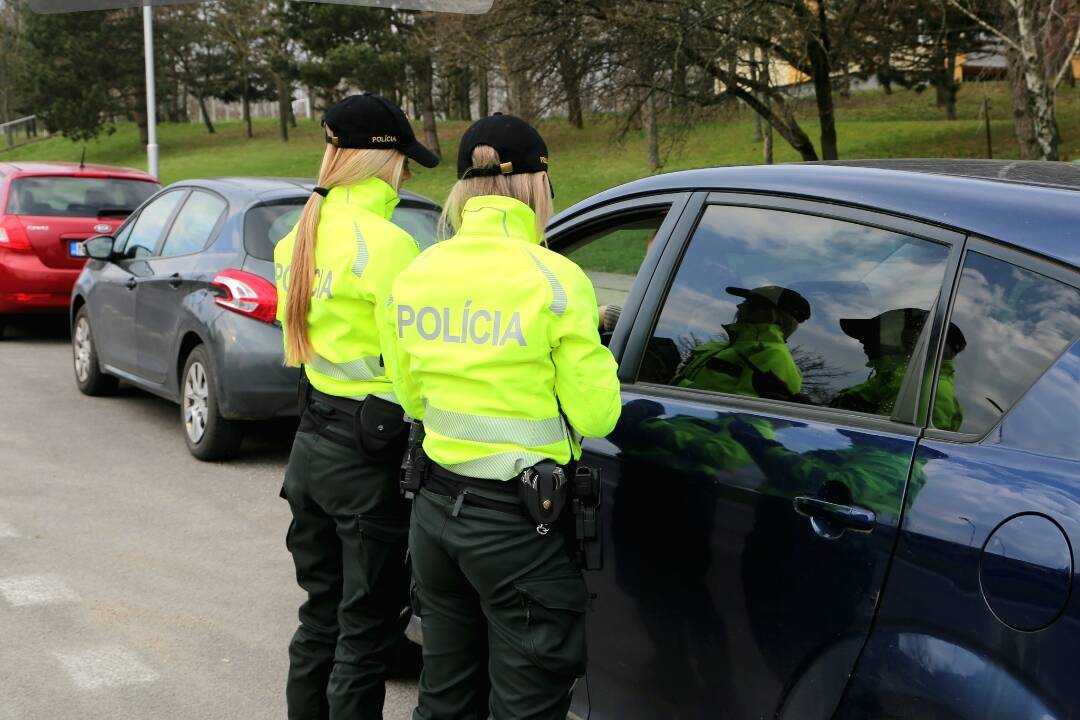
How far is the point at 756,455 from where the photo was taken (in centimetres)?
263

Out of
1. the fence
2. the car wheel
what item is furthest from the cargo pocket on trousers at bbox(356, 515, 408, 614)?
the fence

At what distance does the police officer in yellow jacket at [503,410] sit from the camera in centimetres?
262

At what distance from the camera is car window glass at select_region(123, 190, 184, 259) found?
326 inches

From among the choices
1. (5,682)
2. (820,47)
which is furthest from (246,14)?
(5,682)

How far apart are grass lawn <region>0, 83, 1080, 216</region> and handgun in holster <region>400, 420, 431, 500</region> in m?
18.5

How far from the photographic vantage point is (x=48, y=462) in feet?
24.0

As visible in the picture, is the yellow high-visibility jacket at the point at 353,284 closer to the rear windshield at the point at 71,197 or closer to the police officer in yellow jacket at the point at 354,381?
the police officer in yellow jacket at the point at 354,381

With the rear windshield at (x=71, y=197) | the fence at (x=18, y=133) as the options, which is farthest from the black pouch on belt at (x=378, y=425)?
the fence at (x=18, y=133)

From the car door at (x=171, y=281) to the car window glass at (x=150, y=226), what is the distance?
178mm

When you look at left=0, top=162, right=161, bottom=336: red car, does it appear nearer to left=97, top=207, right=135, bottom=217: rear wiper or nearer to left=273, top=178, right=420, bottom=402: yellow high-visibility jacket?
left=97, top=207, right=135, bottom=217: rear wiper

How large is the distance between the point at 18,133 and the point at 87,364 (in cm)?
6394

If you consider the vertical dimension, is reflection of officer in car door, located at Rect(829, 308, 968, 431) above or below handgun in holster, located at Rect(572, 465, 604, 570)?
above

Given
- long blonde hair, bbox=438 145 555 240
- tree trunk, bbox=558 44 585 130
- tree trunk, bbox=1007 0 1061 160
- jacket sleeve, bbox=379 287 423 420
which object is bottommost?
jacket sleeve, bbox=379 287 423 420

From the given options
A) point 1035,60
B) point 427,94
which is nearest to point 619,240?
point 1035,60
